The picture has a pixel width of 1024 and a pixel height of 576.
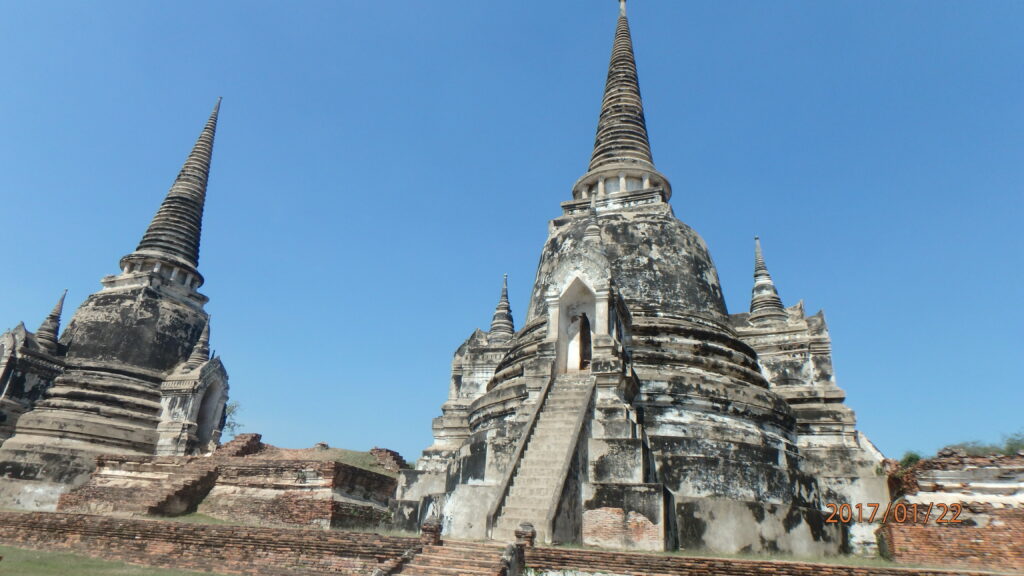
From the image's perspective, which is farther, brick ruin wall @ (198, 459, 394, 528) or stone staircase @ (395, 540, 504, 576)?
brick ruin wall @ (198, 459, 394, 528)

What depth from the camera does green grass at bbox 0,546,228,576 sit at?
8859 millimetres

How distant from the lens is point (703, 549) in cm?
1023

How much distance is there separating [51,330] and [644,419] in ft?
68.7

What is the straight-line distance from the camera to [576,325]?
13430mm

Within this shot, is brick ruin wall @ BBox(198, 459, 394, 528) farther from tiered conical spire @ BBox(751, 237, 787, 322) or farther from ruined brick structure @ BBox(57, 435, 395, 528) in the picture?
tiered conical spire @ BBox(751, 237, 787, 322)

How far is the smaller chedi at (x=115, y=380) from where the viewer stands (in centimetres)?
1881

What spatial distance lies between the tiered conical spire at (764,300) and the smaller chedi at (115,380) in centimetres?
1763

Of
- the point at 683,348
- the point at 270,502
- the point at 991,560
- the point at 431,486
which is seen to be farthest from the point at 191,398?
the point at 991,560

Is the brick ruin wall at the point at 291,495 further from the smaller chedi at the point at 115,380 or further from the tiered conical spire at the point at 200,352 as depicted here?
the tiered conical spire at the point at 200,352
